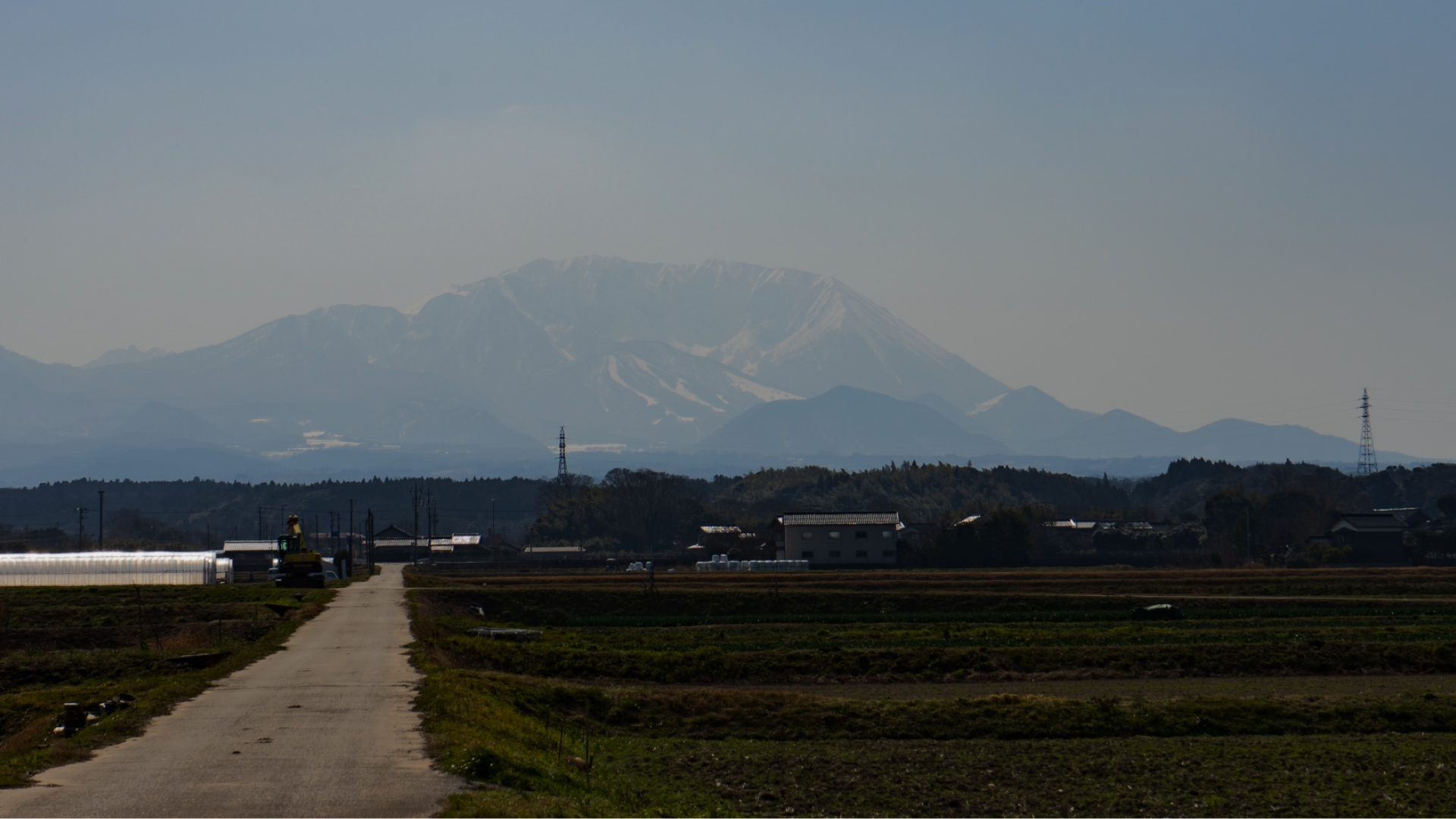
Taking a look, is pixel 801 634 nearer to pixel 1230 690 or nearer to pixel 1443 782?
pixel 1230 690

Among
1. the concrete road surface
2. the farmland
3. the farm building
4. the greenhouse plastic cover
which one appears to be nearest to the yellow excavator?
the farmland

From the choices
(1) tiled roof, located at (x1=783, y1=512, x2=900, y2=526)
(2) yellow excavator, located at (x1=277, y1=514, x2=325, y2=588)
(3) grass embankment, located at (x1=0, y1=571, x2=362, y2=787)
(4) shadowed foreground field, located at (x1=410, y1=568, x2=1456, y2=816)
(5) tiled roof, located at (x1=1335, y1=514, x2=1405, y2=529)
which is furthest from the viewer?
(1) tiled roof, located at (x1=783, y1=512, x2=900, y2=526)

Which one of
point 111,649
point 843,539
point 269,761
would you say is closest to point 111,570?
point 111,649

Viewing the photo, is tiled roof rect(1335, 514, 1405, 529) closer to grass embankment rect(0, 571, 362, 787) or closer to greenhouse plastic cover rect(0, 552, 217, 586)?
grass embankment rect(0, 571, 362, 787)

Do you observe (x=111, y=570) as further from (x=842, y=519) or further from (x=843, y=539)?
(x=842, y=519)

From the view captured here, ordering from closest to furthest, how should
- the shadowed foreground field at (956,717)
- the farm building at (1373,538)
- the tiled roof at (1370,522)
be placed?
the shadowed foreground field at (956,717) → the farm building at (1373,538) → the tiled roof at (1370,522)

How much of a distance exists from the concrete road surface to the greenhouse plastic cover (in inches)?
2425

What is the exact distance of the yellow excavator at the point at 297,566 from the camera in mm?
71875

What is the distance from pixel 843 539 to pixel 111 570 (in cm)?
7366

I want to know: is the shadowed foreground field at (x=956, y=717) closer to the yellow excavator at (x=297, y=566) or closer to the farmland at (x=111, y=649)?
the farmland at (x=111, y=649)

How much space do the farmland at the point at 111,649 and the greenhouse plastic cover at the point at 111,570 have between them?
1260cm

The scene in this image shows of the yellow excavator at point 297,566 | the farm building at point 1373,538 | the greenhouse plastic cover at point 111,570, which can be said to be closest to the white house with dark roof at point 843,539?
the farm building at point 1373,538

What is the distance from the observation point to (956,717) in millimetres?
27719

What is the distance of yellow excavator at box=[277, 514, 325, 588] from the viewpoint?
71875 millimetres
